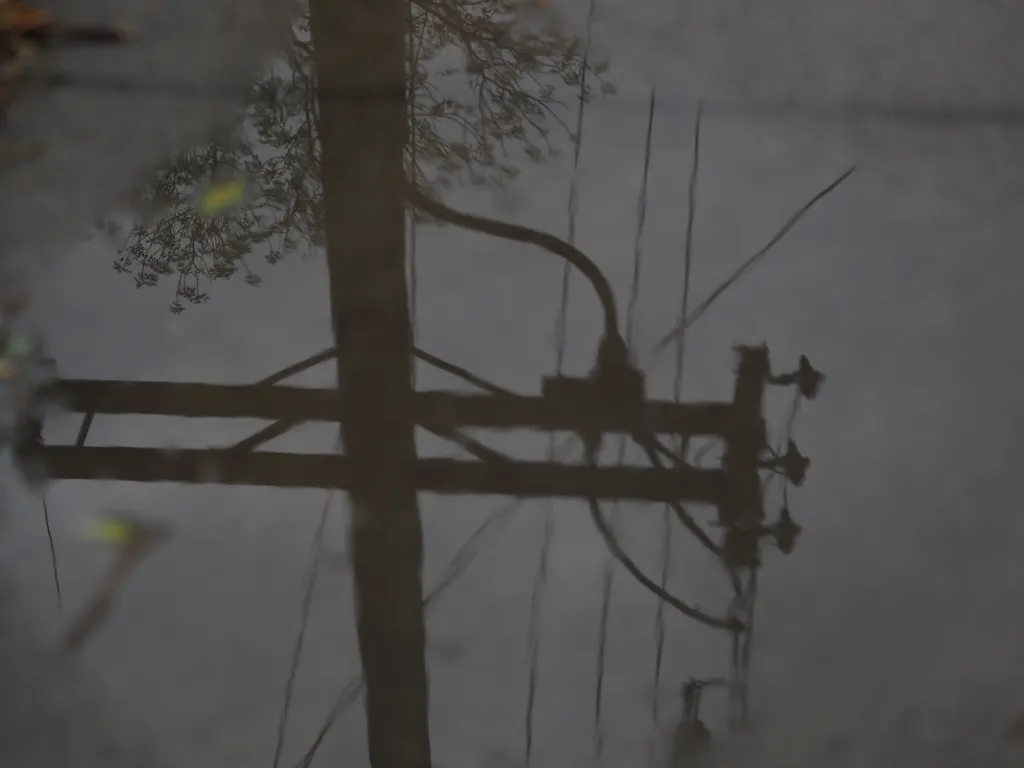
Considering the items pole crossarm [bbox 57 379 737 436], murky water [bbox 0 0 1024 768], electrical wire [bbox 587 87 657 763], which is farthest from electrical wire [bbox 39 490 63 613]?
electrical wire [bbox 587 87 657 763]

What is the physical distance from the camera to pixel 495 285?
131cm

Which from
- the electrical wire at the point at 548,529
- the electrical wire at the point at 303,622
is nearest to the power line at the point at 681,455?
the electrical wire at the point at 548,529

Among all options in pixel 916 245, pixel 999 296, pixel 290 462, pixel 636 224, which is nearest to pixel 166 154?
pixel 290 462

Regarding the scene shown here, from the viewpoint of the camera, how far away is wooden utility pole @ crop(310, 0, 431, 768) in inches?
40.8

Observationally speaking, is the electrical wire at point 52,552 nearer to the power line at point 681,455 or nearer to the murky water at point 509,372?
the murky water at point 509,372

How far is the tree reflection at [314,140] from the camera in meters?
1.35

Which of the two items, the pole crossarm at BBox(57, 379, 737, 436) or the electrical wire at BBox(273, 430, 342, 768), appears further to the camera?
the pole crossarm at BBox(57, 379, 737, 436)

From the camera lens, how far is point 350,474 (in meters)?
1.16

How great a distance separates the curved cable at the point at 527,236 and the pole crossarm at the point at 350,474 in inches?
8.3

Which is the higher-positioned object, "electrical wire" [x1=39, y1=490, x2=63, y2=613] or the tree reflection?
the tree reflection

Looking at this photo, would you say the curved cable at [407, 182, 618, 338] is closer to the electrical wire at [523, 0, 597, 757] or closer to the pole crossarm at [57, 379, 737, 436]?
the electrical wire at [523, 0, 597, 757]

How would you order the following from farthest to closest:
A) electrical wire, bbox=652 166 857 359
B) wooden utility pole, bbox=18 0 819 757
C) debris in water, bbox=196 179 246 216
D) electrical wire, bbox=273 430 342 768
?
debris in water, bbox=196 179 246 216, electrical wire, bbox=652 166 857 359, wooden utility pole, bbox=18 0 819 757, electrical wire, bbox=273 430 342 768

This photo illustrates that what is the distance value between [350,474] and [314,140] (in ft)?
1.70

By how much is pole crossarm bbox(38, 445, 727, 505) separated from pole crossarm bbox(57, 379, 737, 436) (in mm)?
52
